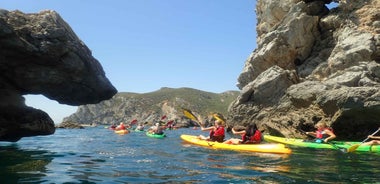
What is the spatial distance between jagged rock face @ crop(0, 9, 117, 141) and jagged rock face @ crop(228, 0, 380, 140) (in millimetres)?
15918

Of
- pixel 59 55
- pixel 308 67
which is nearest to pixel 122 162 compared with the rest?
pixel 59 55

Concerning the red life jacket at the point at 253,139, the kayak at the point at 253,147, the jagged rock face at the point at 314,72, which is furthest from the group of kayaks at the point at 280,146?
the jagged rock face at the point at 314,72

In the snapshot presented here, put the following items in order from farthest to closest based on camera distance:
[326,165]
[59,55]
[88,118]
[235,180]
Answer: [88,118], [59,55], [326,165], [235,180]

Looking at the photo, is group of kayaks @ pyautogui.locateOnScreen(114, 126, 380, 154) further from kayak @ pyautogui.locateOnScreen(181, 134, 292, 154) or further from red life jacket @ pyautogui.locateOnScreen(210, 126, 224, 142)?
red life jacket @ pyautogui.locateOnScreen(210, 126, 224, 142)

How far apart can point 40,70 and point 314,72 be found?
92.8 ft

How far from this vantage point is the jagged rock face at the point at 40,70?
16203 millimetres

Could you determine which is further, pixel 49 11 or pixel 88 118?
pixel 88 118

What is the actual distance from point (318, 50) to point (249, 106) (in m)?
11.4

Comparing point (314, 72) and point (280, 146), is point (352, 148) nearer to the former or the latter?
point (280, 146)

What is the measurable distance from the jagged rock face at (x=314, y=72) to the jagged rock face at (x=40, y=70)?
52.2 feet

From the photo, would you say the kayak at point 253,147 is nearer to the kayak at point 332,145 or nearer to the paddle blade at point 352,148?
the paddle blade at point 352,148

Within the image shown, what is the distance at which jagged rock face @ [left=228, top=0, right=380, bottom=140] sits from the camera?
25.2m

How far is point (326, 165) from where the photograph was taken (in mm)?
13391

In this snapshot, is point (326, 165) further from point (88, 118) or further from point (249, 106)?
point (88, 118)
